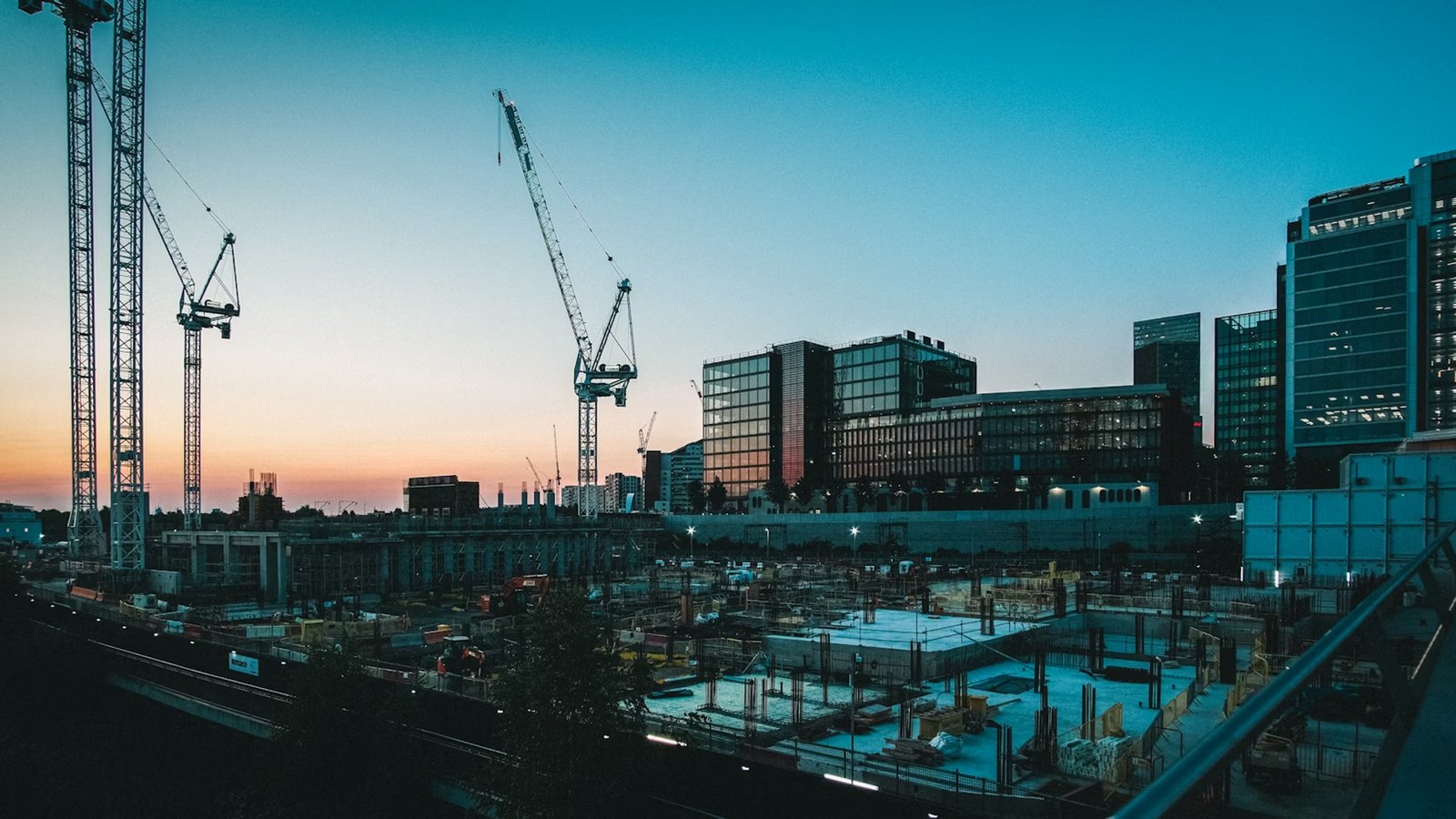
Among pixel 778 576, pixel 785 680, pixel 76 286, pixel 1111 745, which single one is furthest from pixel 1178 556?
pixel 76 286

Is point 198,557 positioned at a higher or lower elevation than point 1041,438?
lower

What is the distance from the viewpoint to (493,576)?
78.1 meters

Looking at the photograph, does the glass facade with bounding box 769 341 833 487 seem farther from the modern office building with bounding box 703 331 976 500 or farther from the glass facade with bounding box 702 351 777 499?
the glass facade with bounding box 702 351 777 499

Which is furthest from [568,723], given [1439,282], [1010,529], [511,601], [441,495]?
Answer: [441,495]

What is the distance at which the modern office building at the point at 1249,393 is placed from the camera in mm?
163500

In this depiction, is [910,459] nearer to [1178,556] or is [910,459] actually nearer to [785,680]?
[1178,556]

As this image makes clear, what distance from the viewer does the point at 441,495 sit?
156500 millimetres

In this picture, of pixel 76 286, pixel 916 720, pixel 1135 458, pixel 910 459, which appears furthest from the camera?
pixel 910 459

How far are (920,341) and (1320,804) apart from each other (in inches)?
4883

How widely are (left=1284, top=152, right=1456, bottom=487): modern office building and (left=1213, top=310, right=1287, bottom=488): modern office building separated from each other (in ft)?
205

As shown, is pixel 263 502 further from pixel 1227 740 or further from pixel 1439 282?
pixel 1439 282

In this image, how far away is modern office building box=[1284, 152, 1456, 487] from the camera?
93625 mm

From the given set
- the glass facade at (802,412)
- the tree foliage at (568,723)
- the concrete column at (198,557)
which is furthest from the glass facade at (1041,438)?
the tree foliage at (568,723)

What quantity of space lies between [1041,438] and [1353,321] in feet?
120
